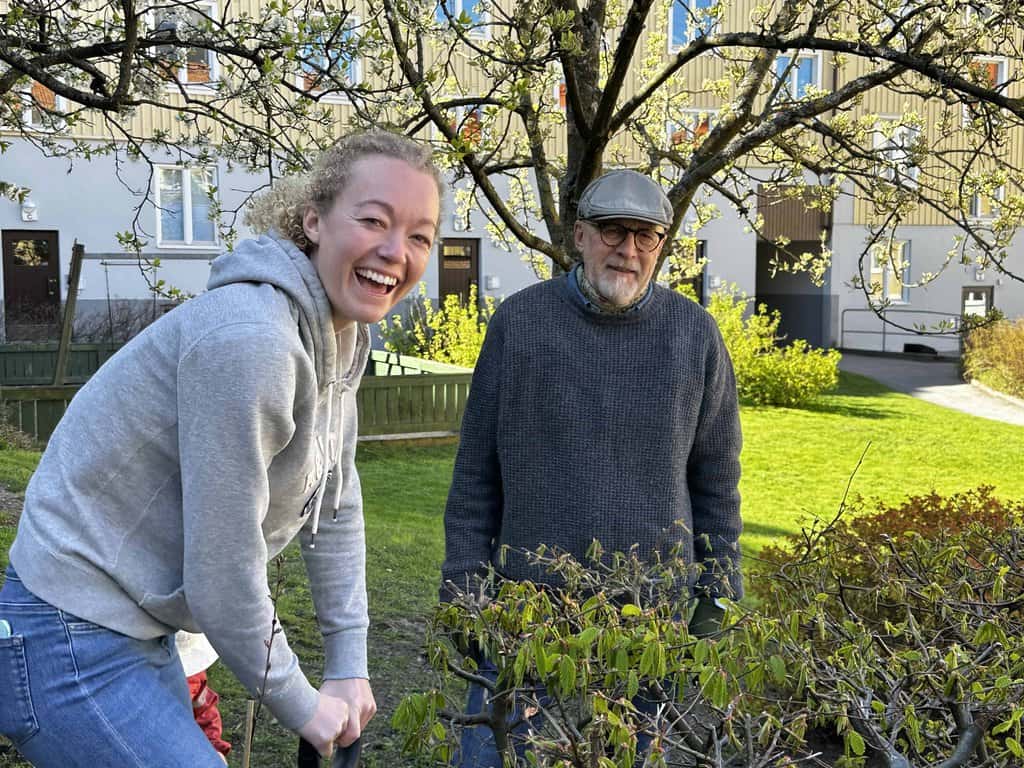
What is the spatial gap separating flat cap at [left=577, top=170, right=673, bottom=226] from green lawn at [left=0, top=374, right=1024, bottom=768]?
984 millimetres

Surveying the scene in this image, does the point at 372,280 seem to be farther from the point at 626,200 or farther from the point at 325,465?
the point at 626,200

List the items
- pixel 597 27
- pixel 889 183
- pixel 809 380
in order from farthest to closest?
1. pixel 809 380
2. pixel 889 183
3. pixel 597 27

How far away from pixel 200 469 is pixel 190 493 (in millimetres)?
52

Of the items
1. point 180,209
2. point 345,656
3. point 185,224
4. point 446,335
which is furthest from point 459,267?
point 345,656

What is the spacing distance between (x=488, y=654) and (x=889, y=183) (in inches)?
245

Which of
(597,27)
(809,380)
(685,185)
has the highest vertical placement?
(597,27)

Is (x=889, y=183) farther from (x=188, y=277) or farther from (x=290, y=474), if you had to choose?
(x=188, y=277)

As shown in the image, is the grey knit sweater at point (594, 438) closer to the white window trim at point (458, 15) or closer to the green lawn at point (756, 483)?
the green lawn at point (756, 483)

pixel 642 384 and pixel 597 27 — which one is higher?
pixel 597 27

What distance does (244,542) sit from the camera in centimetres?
193

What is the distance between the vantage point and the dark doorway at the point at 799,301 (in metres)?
34.6

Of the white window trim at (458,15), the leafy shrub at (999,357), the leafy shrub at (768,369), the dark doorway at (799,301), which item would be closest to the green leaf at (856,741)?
the white window trim at (458,15)

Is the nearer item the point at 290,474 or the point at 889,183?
the point at 290,474

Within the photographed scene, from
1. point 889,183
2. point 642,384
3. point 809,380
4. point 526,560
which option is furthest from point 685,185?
point 809,380
